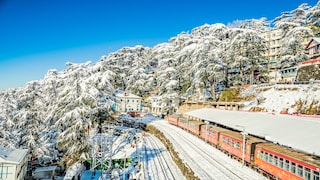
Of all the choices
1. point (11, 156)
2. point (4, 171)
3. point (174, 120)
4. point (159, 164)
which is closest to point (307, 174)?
point (159, 164)

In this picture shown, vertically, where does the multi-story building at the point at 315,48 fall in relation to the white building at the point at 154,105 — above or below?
above

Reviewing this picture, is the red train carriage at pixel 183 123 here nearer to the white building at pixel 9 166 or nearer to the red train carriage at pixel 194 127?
the red train carriage at pixel 194 127

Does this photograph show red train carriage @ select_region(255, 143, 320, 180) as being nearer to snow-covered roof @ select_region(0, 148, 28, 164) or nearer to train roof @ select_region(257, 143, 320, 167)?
train roof @ select_region(257, 143, 320, 167)

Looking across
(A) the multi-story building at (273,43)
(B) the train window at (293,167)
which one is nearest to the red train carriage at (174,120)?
Answer: (B) the train window at (293,167)

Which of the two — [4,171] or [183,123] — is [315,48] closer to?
[183,123]

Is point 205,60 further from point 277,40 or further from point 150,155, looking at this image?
point 277,40

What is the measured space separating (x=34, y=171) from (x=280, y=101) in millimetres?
30400

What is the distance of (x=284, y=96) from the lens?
3011cm

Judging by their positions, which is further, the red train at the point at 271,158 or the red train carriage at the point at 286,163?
the red train at the point at 271,158

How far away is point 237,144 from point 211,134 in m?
6.59

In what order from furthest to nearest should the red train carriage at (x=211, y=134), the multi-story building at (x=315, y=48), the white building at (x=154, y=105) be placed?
the white building at (x=154, y=105) < the multi-story building at (x=315, y=48) < the red train carriage at (x=211, y=134)

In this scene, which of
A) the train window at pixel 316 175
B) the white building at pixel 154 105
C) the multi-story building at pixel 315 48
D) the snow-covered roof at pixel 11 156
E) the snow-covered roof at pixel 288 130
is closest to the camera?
the train window at pixel 316 175

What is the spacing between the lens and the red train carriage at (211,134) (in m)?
25.8

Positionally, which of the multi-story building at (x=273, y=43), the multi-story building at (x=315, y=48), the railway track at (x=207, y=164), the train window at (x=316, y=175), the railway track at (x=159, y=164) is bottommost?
the railway track at (x=159, y=164)
